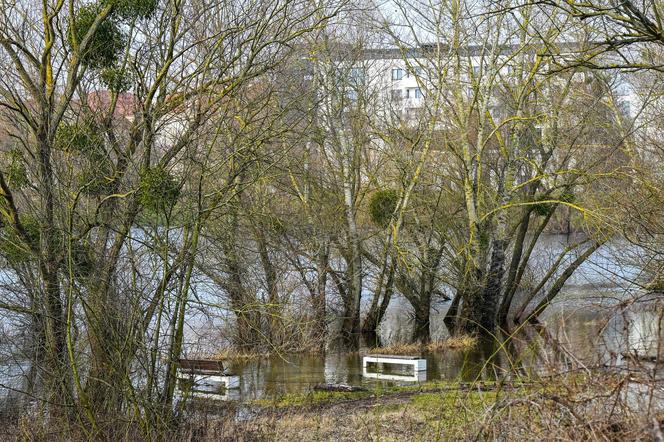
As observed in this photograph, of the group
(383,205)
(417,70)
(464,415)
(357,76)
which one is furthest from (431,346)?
(464,415)

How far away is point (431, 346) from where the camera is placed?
60.4 feet

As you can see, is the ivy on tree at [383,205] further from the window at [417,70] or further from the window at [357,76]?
the window at [417,70]

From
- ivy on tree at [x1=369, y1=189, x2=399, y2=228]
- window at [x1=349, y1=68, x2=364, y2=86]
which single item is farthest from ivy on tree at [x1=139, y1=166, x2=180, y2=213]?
window at [x1=349, y1=68, x2=364, y2=86]

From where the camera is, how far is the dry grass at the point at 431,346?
17747mm

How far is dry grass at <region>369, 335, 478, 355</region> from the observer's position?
17747 mm

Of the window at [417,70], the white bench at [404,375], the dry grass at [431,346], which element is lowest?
the white bench at [404,375]

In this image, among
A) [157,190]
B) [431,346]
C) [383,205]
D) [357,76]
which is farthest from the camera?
[357,76]

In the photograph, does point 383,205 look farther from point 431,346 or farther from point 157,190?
point 157,190

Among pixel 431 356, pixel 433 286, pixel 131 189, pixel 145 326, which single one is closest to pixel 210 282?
pixel 131 189

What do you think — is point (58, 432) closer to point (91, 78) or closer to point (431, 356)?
point (91, 78)

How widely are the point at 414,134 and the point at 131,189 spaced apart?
42.7 ft

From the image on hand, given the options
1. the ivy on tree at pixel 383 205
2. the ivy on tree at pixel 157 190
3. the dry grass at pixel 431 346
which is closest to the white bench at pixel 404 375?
the dry grass at pixel 431 346

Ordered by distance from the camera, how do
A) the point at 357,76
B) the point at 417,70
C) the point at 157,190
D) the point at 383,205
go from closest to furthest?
the point at 157,190 < the point at 383,205 < the point at 357,76 < the point at 417,70

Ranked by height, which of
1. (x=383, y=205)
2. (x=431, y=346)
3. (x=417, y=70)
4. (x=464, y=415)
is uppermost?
(x=417, y=70)
